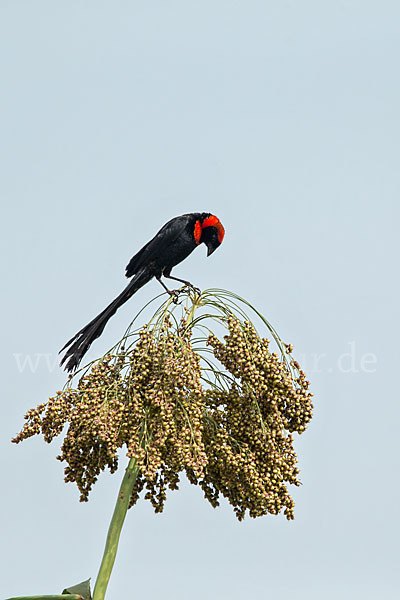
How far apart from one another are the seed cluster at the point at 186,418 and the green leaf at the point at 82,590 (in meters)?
0.42

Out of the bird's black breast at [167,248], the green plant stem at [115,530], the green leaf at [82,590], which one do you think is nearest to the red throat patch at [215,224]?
the bird's black breast at [167,248]

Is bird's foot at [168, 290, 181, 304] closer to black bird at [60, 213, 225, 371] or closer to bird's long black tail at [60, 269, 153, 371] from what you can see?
black bird at [60, 213, 225, 371]

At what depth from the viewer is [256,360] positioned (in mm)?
3805

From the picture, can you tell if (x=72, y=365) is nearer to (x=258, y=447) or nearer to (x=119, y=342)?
(x=119, y=342)

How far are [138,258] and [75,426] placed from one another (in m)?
1.54

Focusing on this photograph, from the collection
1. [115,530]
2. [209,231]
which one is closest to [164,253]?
[209,231]

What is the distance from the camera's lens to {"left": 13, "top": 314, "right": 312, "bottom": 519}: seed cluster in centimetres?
363

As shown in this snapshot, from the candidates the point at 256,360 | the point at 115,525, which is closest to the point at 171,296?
the point at 256,360

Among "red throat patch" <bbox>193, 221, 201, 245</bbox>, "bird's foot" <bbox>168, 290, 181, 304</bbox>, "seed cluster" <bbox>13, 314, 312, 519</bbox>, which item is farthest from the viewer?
"red throat patch" <bbox>193, 221, 201, 245</bbox>

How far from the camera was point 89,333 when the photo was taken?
14.2ft

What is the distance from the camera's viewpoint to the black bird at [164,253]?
4406 mm

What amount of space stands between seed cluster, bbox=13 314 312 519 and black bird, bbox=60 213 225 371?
A: 484 millimetres

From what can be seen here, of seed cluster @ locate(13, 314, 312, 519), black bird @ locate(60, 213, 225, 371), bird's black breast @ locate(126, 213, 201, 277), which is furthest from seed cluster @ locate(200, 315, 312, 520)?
bird's black breast @ locate(126, 213, 201, 277)

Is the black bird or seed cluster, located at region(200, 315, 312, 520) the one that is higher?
the black bird
